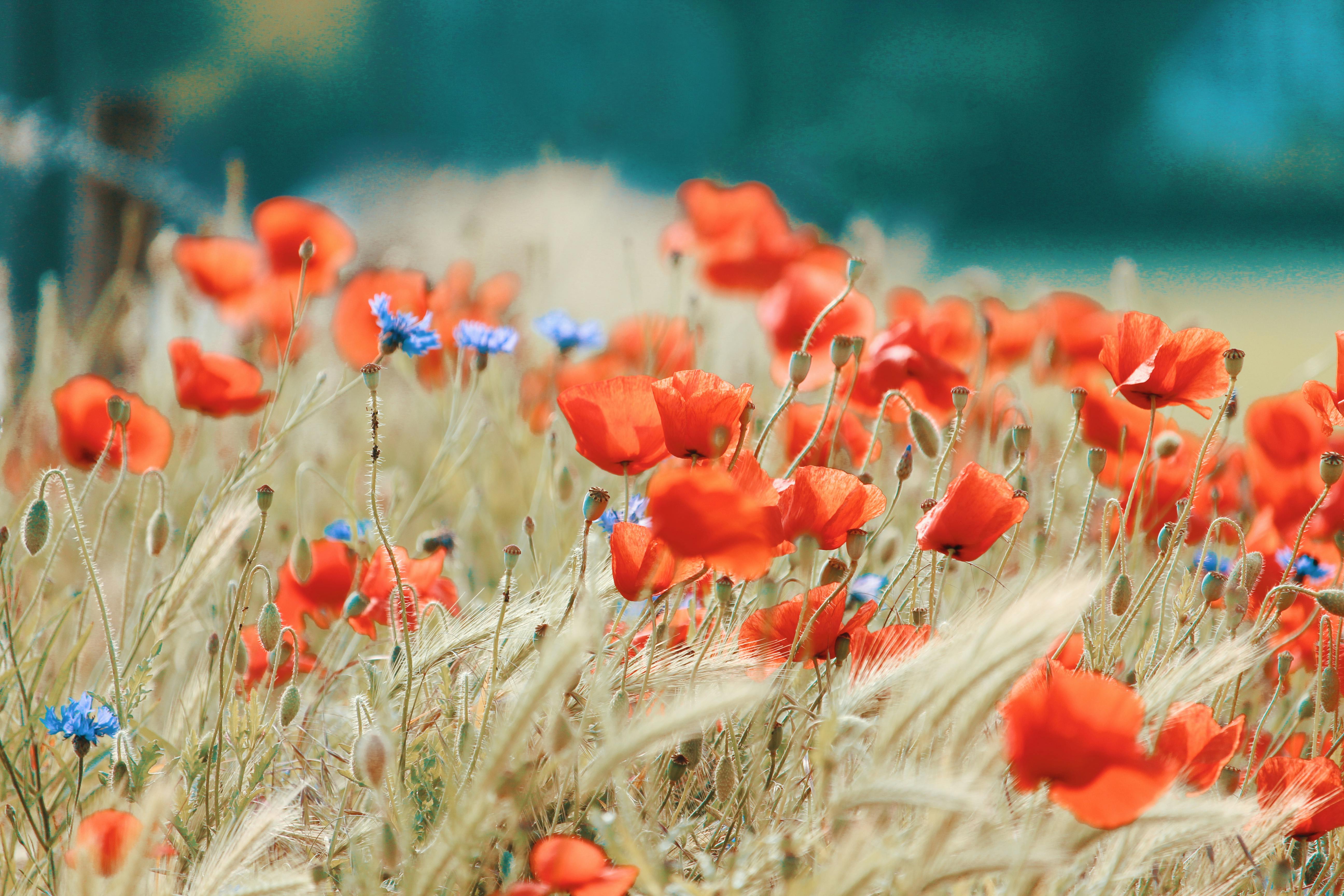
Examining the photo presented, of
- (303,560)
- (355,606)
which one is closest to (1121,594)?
(355,606)

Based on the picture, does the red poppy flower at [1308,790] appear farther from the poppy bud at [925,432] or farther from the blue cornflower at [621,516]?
the blue cornflower at [621,516]

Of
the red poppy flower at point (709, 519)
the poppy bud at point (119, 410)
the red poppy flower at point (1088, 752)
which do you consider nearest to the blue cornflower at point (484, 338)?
the poppy bud at point (119, 410)

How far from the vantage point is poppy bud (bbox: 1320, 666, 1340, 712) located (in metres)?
1.05

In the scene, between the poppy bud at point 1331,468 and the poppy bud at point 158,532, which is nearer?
the poppy bud at point 1331,468

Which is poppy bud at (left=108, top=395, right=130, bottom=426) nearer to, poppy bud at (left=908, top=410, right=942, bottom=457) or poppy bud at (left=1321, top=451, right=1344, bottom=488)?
poppy bud at (left=908, top=410, right=942, bottom=457)

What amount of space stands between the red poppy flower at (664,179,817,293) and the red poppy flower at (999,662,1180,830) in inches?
60.2

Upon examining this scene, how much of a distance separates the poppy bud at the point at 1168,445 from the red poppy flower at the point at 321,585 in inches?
35.9

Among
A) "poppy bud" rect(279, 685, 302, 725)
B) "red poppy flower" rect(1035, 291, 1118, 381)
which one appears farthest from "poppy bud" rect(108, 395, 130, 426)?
"red poppy flower" rect(1035, 291, 1118, 381)

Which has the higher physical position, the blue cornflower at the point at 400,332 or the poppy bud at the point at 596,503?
the blue cornflower at the point at 400,332

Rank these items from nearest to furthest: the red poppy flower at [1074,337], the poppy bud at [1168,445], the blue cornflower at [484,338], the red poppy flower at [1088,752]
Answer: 1. the red poppy flower at [1088,752]
2. the poppy bud at [1168,445]
3. the blue cornflower at [484,338]
4. the red poppy flower at [1074,337]

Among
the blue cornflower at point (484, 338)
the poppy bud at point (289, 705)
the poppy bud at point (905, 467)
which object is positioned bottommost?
the poppy bud at point (289, 705)

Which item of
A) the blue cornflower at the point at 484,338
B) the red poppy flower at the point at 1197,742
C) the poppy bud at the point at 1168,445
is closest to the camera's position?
the red poppy flower at the point at 1197,742

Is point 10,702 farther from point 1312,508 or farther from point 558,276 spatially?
point 558,276

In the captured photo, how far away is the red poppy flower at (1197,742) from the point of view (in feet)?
2.64
